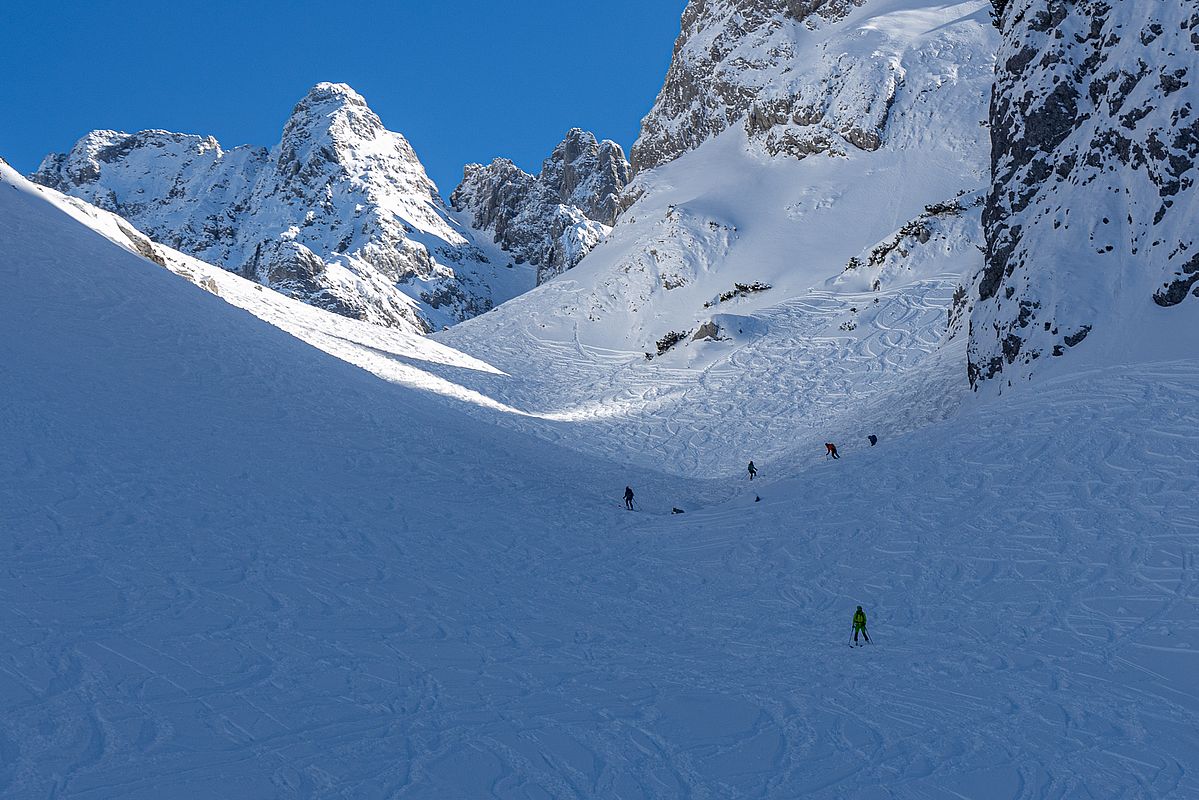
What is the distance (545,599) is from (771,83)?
76.8 metres

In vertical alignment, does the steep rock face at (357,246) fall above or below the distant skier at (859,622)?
above

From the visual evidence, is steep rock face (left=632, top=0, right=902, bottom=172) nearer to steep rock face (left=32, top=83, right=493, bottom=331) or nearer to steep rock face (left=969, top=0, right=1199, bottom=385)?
steep rock face (left=969, top=0, right=1199, bottom=385)

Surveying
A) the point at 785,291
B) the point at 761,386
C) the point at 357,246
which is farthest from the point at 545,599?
the point at 357,246

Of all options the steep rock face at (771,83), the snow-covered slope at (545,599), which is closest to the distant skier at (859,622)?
the snow-covered slope at (545,599)

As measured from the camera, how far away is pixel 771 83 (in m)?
85.6

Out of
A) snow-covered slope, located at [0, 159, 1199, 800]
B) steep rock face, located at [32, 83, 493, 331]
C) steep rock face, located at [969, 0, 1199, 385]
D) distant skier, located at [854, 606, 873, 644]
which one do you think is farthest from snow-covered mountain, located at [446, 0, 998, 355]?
steep rock face, located at [32, 83, 493, 331]

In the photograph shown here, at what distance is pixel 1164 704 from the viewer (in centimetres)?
1262

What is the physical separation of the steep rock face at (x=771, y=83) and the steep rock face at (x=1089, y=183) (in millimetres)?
44194

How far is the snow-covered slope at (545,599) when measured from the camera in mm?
10844

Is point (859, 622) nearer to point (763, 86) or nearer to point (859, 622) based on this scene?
point (859, 622)

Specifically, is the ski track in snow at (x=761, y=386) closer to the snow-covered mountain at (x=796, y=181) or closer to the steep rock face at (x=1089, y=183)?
the snow-covered mountain at (x=796, y=181)

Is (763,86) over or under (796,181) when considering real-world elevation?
over

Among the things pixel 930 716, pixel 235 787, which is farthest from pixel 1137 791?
pixel 235 787

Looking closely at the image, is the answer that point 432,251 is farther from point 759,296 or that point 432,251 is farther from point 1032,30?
point 1032,30
